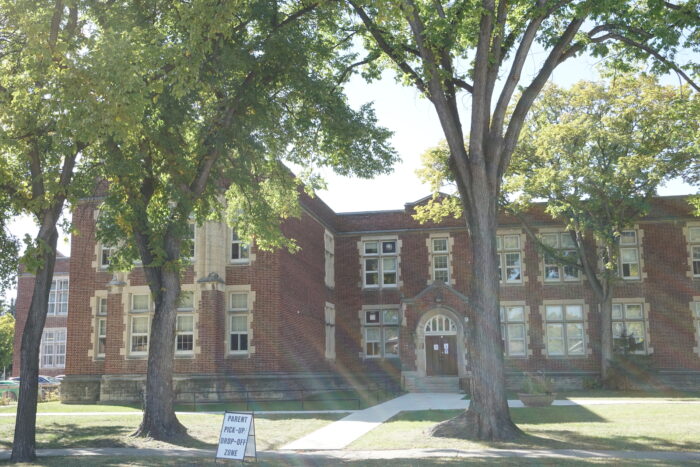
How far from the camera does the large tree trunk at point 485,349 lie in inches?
539

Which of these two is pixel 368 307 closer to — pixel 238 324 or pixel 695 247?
pixel 238 324

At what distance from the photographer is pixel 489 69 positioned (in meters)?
14.4

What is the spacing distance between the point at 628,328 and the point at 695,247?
482cm

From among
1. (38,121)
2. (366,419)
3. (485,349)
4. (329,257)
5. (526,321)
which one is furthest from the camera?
(329,257)

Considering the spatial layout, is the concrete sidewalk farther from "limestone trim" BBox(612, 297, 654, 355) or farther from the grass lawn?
"limestone trim" BBox(612, 297, 654, 355)

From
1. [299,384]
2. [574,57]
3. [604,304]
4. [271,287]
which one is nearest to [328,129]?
[574,57]

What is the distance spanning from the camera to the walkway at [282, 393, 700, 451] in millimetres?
14438

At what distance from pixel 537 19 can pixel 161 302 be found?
32.5 feet

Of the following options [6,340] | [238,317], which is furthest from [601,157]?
[6,340]

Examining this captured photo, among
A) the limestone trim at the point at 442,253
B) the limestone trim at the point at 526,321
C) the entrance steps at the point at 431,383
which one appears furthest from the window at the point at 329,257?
the limestone trim at the point at 526,321

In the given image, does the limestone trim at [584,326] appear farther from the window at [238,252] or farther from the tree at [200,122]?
the tree at [200,122]

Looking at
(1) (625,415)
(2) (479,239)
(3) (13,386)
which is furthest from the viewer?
(3) (13,386)

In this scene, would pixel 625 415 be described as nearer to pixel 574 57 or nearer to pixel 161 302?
pixel 574 57

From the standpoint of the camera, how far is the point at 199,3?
12.1m
